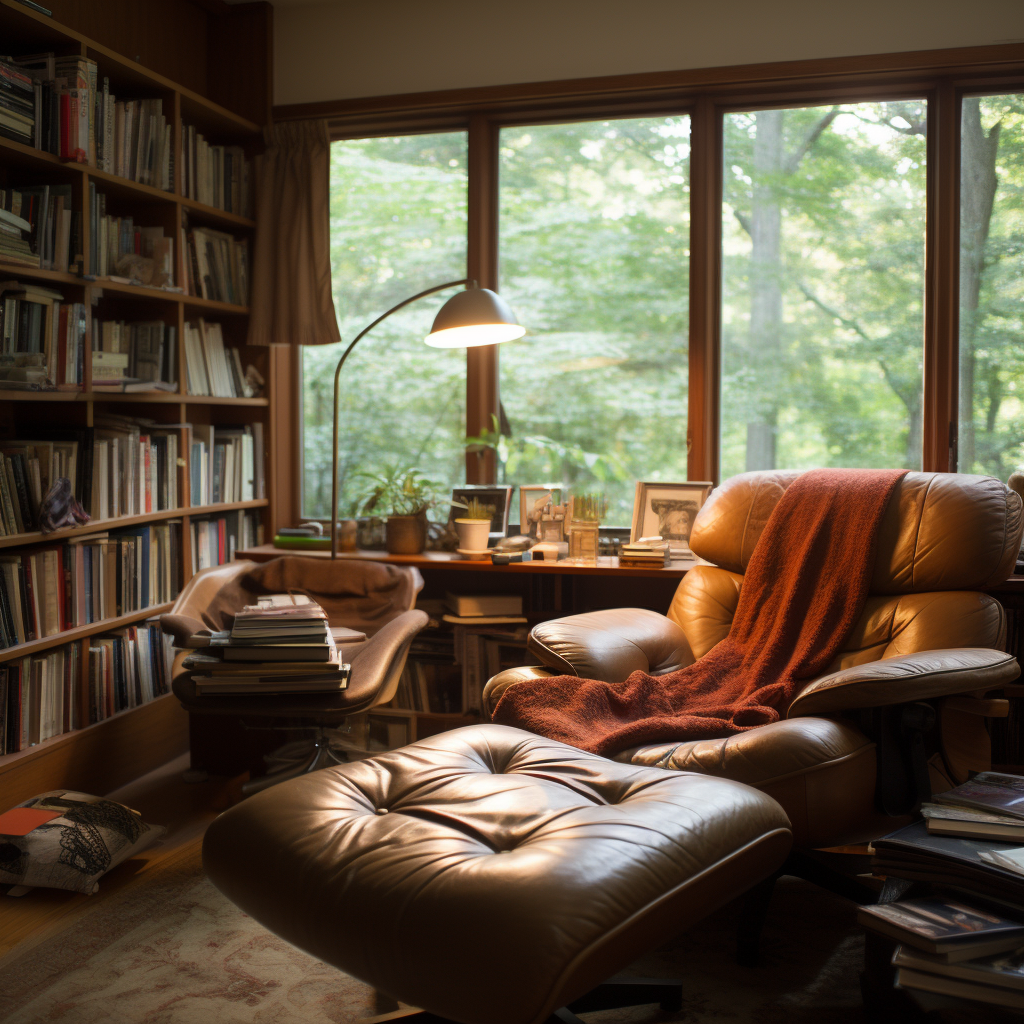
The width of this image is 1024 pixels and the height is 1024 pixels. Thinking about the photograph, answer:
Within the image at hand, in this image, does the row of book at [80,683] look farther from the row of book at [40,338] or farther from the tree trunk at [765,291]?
the tree trunk at [765,291]

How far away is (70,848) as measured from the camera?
2086mm

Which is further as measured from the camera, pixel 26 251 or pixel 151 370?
pixel 151 370

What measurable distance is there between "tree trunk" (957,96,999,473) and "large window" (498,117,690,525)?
0.89m

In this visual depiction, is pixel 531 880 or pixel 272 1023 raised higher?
pixel 531 880

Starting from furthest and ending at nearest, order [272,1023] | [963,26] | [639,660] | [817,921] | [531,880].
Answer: [963,26]
[639,660]
[817,921]
[272,1023]
[531,880]

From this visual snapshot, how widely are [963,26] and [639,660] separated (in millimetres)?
2285

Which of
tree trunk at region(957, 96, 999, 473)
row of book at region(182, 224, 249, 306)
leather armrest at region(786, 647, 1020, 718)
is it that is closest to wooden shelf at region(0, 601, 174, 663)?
row of book at region(182, 224, 249, 306)

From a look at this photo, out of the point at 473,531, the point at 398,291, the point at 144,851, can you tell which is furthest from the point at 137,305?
the point at 144,851

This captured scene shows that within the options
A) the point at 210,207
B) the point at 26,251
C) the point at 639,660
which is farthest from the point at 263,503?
the point at 639,660

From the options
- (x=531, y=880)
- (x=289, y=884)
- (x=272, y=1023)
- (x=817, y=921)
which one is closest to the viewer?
(x=531, y=880)

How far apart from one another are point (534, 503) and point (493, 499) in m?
0.16

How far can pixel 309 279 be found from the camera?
10.9 feet

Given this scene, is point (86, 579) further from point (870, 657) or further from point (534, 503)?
point (870, 657)

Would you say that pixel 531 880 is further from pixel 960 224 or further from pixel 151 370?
pixel 960 224
